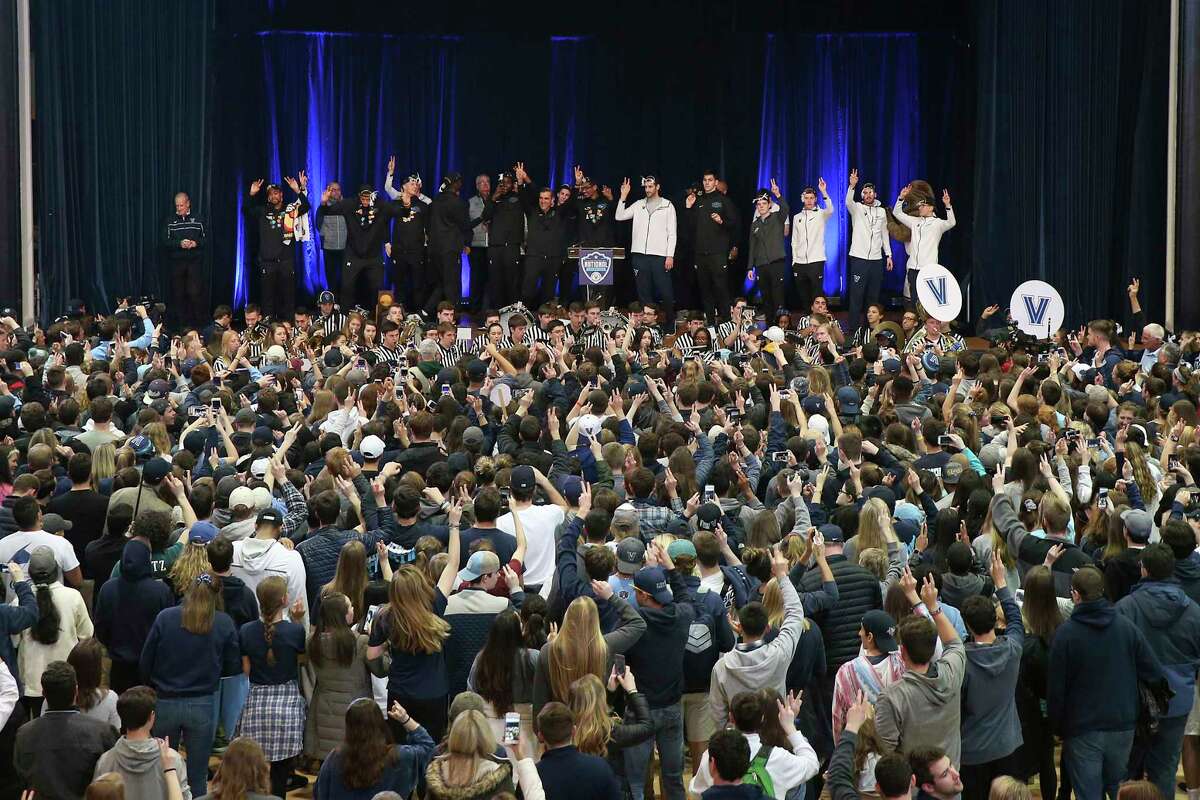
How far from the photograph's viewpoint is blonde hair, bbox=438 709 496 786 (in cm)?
525

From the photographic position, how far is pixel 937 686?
605 centimetres

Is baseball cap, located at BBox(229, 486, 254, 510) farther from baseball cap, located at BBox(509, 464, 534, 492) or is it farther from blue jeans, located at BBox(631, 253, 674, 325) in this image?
blue jeans, located at BBox(631, 253, 674, 325)

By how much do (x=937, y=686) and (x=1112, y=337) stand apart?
8.95 meters

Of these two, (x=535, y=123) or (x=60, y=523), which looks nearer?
(x=60, y=523)

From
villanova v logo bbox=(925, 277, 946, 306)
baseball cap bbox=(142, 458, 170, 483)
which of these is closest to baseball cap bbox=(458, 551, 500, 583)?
baseball cap bbox=(142, 458, 170, 483)

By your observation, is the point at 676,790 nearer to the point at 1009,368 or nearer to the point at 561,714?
the point at 561,714

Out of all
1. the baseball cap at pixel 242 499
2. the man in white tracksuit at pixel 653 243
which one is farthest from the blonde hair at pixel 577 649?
the man in white tracksuit at pixel 653 243

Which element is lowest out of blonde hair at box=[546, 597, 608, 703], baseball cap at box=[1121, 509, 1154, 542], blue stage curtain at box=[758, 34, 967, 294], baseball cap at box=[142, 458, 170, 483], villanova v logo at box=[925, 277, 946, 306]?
blonde hair at box=[546, 597, 608, 703]

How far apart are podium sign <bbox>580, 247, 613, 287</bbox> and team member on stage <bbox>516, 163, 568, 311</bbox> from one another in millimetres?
772

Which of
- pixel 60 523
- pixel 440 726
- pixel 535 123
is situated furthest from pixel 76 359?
pixel 535 123

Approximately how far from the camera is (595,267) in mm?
18688

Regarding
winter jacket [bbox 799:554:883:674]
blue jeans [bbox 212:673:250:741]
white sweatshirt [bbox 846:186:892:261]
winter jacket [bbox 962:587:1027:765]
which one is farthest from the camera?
white sweatshirt [bbox 846:186:892:261]

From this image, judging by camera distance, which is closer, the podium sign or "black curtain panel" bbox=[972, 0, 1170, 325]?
"black curtain panel" bbox=[972, 0, 1170, 325]

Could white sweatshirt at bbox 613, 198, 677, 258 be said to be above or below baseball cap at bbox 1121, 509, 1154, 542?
above
